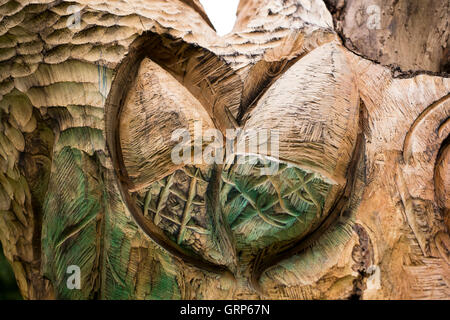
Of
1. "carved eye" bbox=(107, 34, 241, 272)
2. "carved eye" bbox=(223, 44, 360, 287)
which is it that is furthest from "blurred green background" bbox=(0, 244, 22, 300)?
"carved eye" bbox=(223, 44, 360, 287)

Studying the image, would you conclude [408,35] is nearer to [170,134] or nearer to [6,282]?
[170,134]

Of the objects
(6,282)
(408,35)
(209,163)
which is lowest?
(6,282)

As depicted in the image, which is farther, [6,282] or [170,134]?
[6,282]

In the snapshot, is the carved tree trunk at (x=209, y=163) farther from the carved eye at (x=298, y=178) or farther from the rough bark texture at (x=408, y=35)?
the rough bark texture at (x=408, y=35)

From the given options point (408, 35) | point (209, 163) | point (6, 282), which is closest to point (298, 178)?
point (209, 163)

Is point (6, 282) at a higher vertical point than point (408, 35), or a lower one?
lower

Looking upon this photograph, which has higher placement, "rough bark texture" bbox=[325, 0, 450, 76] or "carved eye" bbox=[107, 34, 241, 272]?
"rough bark texture" bbox=[325, 0, 450, 76]

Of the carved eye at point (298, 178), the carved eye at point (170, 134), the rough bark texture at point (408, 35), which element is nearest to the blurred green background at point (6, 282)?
the carved eye at point (170, 134)

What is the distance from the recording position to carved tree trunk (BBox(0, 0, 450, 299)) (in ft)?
3.26

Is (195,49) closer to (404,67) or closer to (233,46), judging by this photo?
(233,46)

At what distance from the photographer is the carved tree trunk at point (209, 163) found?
3.26ft

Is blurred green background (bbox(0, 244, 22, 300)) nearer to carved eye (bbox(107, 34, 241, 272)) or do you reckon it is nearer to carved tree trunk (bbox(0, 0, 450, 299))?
A: carved tree trunk (bbox(0, 0, 450, 299))

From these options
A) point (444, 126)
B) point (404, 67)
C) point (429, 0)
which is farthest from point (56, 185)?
point (429, 0)

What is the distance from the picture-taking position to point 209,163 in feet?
3.44
